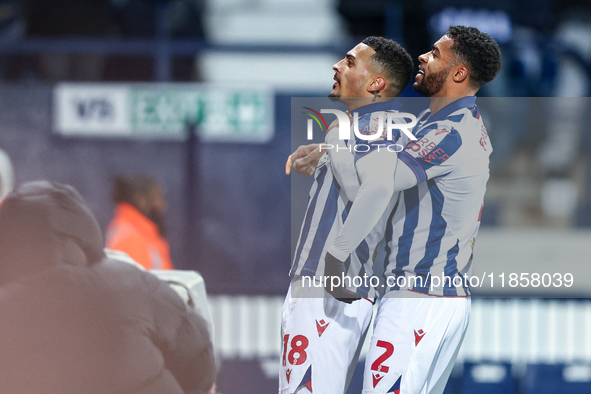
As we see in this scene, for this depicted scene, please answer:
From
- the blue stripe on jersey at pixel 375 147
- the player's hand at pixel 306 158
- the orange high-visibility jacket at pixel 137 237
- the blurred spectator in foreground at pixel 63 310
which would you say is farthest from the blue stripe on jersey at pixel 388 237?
the orange high-visibility jacket at pixel 137 237

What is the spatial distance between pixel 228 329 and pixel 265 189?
2.47 metres

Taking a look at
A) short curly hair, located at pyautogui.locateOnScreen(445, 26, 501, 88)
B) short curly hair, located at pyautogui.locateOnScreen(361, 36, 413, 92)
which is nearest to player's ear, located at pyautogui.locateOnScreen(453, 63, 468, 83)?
short curly hair, located at pyautogui.locateOnScreen(445, 26, 501, 88)

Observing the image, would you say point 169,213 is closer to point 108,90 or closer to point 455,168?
point 108,90

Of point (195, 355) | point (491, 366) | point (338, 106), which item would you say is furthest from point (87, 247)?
point (491, 366)

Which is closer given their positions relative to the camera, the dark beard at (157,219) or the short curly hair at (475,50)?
the short curly hair at (475,50)

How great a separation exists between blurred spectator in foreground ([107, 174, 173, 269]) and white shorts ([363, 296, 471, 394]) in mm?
2431

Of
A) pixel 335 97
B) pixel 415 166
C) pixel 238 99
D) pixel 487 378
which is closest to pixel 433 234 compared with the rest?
pixel 415 166

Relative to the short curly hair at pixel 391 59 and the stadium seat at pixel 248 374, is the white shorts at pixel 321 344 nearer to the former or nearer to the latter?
the short curly hair at pixel 391 59

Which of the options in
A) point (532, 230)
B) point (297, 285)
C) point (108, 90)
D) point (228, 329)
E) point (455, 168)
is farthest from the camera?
point (532, 230)

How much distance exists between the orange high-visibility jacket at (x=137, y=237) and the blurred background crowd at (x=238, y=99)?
68 centimetres

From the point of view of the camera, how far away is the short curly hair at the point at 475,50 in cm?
190

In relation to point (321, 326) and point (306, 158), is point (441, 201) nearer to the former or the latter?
point (306, 158)

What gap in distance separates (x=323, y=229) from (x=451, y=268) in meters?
0.46

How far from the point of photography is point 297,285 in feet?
6.89
